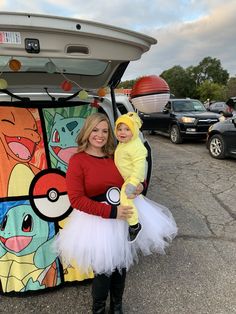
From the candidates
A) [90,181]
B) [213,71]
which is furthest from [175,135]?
[213,71]

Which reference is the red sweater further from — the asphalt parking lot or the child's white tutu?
the asphalt parking lot

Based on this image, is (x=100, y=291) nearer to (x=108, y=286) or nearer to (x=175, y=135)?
(x=108, y=286)

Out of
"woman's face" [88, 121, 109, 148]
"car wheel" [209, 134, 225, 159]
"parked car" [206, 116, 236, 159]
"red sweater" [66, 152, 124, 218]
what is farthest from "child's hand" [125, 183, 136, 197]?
"car wheel" [209, 134, 225, 159]

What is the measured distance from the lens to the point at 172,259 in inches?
134

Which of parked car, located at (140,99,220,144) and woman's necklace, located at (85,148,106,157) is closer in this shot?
woman's necklace, located at (85,148,106,157)

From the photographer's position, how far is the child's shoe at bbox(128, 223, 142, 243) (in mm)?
2264

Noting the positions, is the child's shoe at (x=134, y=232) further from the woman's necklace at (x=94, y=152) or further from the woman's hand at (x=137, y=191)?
the woman's necklace at (x=94, y=152)

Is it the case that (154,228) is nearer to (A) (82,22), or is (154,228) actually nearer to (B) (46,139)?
(B) (46,139)

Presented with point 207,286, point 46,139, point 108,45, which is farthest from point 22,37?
point 207,286

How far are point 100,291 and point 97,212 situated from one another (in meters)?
0.65

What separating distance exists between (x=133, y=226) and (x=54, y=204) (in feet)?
2.56

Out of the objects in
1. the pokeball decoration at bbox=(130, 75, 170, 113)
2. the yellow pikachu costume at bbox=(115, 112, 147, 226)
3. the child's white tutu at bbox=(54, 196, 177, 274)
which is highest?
the pokeball decoration at bbox=(130, 75, 170, 113)

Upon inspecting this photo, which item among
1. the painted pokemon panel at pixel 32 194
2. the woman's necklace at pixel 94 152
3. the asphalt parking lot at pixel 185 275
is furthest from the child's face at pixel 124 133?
the asphalt parking lot at pixel 185 275

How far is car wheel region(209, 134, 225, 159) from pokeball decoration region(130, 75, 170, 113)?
19.8ft
